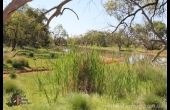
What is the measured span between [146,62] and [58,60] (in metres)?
1.99

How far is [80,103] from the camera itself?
324 centimetres

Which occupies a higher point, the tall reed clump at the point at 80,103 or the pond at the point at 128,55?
the pond at the point at 128,55

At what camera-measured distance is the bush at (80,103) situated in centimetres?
323

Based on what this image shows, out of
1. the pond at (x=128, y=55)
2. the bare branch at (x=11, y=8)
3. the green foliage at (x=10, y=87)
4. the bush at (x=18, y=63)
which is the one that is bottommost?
the green foliage at (x=10, y=87)

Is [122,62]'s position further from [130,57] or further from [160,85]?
[160,85]

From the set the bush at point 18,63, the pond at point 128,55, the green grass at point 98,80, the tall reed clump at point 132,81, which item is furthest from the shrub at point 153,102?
the bush at point 18,63

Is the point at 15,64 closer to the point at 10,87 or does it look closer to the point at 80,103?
the point at 10,87

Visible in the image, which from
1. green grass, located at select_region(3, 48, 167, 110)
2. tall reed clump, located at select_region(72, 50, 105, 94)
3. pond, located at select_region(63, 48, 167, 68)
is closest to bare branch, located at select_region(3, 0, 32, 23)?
green grass, located at select_region(3, 48, 167, 110)

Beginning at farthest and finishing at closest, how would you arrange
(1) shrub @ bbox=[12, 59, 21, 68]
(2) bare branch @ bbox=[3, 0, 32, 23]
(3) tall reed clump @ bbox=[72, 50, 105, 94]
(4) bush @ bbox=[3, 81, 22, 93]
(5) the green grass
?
1. (1) shrub @ bbox=[12, 59, 21, 68]
2. (4) bush @ bbox=[3, 81, 22, 93]
3. (3) tall reed clump @ bbox=[72, 50, 105, 94]
4. (5) the green grass
5. (2) bare branch @ bbox=[3, 0, 32, 23]

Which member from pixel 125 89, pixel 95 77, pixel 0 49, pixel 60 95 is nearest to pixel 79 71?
pixel 95 77

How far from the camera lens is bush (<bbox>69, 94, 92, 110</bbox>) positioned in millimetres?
3227

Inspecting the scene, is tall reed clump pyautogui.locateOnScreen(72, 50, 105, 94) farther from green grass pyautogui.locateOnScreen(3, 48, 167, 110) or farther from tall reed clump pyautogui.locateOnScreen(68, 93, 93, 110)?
tall reed clump pyautogui.locateOnScreen(68, 93, 93, 110)

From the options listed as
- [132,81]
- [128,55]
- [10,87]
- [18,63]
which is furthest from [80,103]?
[18,63]

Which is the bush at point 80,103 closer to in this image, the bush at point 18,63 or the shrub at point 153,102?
the shrub at point 153,102
